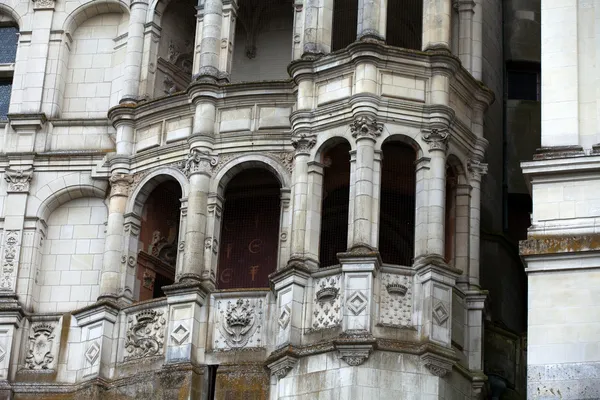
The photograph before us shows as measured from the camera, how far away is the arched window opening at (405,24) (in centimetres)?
3578

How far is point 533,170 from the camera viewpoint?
1069 inches

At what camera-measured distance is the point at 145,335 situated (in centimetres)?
3344

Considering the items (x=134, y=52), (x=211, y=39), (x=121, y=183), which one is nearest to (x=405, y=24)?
(x=211, y=39)

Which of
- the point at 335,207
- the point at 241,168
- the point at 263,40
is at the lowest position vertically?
the point at 335,207

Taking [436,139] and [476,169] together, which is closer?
[436,139]

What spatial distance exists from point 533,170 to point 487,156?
980cm

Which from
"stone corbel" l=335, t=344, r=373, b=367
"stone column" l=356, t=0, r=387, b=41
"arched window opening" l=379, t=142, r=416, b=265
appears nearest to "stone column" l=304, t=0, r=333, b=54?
"stone column" l=356, t=0, r=387, b=41

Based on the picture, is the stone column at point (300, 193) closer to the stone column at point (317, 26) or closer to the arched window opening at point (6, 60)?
the stone column at point (317, 26)

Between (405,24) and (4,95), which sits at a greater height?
(405,24)

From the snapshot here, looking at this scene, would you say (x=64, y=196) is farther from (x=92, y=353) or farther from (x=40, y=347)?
(x=92, y=353)

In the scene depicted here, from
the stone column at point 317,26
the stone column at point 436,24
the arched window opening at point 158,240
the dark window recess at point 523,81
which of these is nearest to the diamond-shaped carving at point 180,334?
the arched window opening at point 158,240

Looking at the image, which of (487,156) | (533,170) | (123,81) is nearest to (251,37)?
(123,81)

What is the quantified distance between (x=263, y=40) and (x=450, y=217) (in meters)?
6.54

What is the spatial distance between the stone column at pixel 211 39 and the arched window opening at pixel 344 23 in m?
2.38
